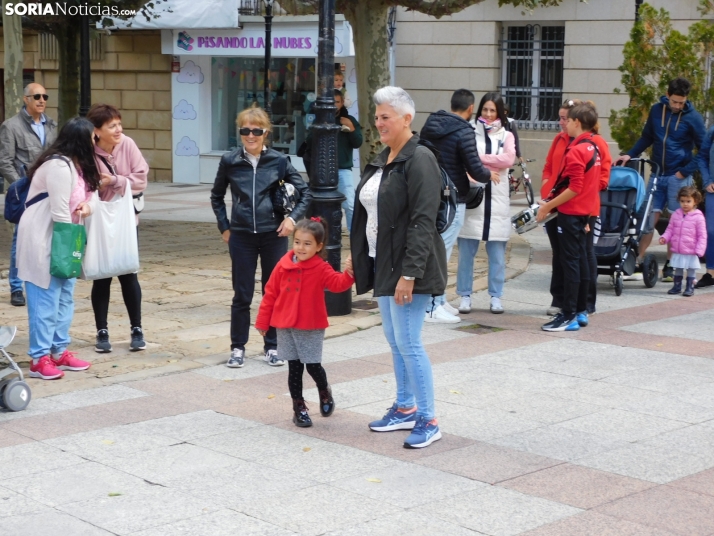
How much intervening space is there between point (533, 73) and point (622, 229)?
1197 centimetres

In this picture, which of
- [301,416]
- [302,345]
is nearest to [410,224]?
[302,345]

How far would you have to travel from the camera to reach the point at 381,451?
5.86 meters

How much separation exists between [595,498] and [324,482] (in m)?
1.27

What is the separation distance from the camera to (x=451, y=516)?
15.9ft

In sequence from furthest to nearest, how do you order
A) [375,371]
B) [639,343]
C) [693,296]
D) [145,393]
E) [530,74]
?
1. [530,74]
2. [693,296]
3. [639,343]
4. [375,371]
5. [145,393]

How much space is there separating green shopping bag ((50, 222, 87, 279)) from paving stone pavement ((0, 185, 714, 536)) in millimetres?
782

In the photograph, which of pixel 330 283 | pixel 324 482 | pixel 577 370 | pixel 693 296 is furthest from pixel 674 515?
pixel 693 296

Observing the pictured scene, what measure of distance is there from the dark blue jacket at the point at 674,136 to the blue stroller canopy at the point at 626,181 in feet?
3.11

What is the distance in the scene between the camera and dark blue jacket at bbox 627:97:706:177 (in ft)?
39.2

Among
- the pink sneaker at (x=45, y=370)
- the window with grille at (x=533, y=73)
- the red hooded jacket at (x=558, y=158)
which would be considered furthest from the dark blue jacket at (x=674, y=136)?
the window with grille at (x=533, y=73)

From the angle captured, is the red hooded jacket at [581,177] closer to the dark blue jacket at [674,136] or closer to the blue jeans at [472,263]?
the blue jeans at [472,263]

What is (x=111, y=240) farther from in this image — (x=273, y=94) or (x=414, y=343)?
(x=273, y=94)

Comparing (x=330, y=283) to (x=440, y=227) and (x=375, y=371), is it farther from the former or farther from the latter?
(x=375, y=371)

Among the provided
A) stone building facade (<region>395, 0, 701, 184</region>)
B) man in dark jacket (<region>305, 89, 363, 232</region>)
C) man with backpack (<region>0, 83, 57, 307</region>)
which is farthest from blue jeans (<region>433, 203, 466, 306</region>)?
stone building facade (<region>395, 0, 701, 184</region>)
